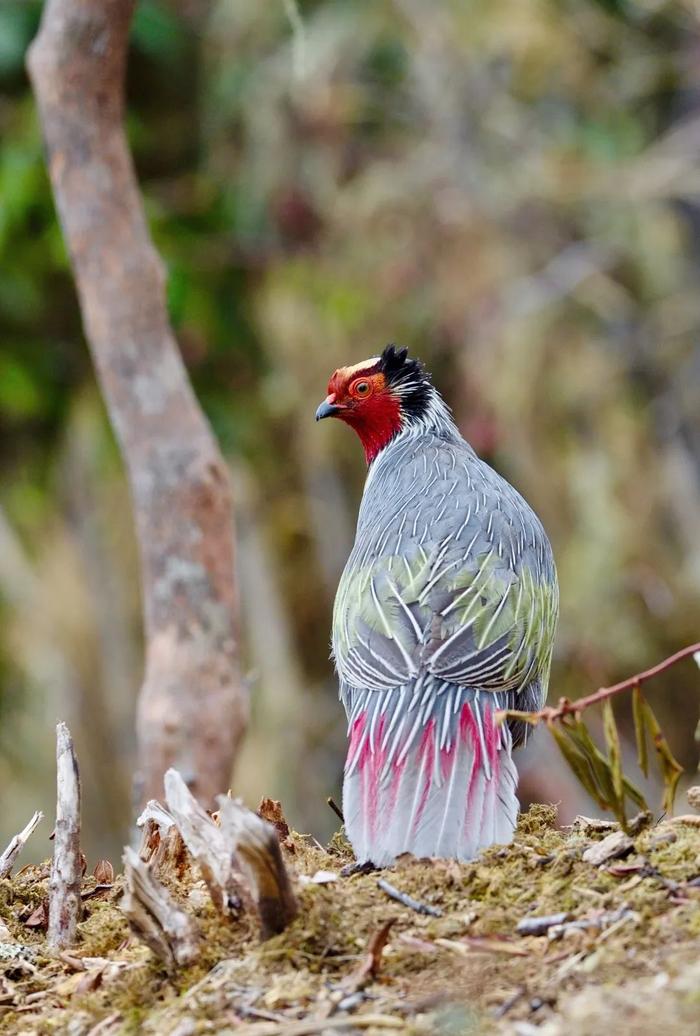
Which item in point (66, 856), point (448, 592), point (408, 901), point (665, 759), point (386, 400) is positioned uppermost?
point (386, 400)

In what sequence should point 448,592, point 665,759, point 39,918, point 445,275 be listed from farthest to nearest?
point 445,275 < point 448,592 < point 39,918 < point 665,759

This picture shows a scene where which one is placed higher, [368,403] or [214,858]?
[368,403]

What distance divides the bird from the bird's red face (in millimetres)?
253

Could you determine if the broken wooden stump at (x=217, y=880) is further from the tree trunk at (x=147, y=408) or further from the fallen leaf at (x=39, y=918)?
the tree trunk at (x=147, y=408)

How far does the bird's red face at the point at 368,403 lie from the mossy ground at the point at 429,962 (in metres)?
2.20

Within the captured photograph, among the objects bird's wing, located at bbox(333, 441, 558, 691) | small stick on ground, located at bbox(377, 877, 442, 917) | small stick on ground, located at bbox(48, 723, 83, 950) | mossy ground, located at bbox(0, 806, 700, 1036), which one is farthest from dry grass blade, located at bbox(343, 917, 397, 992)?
bird's wing, located at bbox(333, 441, 558, 691)

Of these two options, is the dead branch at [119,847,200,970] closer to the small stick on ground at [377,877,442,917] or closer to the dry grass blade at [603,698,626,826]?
the small stick on ground at [377,877,442,917]

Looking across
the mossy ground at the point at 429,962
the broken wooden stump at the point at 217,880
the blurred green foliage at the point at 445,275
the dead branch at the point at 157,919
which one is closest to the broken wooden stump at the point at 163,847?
the mossy ground at the point at 429,962

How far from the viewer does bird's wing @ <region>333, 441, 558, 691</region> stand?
3.76 meters

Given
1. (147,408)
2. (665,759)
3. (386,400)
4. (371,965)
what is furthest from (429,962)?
(147,408)

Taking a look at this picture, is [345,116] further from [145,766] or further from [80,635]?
[145,766]

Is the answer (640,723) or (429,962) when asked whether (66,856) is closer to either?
(429,962)

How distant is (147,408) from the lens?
5223mm

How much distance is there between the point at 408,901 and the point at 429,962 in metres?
0.30
